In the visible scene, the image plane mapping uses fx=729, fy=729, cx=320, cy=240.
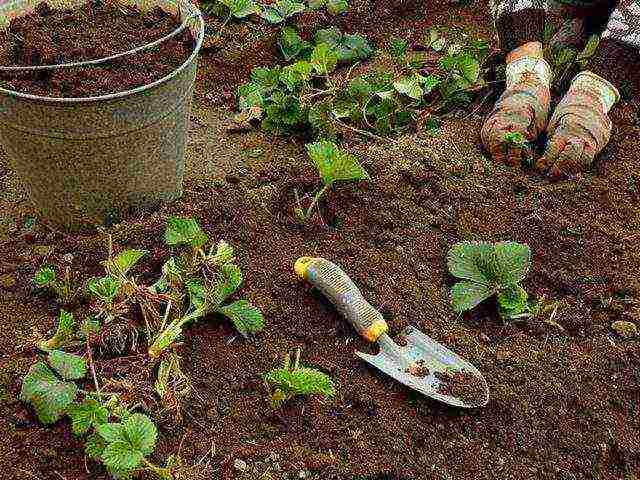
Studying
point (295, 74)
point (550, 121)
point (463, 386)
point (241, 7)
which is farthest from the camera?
point (241, 7)

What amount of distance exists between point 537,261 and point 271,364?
98cm

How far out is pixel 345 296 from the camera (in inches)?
84.0

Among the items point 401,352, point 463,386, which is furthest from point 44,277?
point 463,386

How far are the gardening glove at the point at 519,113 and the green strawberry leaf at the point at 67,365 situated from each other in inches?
68.2

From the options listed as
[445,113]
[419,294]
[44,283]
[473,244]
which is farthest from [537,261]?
[44,283]

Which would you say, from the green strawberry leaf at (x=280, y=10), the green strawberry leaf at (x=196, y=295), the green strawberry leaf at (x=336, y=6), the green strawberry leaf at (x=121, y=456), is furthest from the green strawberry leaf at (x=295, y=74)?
the green strawberry leaf at (x=121, y=456)

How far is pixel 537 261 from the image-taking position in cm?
245

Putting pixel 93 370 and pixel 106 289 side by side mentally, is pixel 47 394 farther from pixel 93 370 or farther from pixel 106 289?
pixel 106 289

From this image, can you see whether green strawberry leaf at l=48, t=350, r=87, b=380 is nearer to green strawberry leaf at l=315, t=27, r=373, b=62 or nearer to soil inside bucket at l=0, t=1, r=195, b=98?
soil inside bucket at l=0, t=1, r=195, b=98

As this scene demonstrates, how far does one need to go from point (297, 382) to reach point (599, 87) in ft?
6.11

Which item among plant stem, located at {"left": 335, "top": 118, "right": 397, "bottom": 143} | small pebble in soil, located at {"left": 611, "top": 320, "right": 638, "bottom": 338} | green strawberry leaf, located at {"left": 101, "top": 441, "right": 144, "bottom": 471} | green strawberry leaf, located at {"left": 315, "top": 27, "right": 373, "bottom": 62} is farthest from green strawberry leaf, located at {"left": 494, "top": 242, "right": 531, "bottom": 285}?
green strawberry leaf, located at {"left": 315, "top": 27, "right": 373, "bottom": 62}

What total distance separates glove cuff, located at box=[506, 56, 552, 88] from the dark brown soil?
1418 millimetres

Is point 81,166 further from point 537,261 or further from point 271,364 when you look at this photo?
point 537,261

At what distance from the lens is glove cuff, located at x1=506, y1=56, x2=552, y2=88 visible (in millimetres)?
2971
